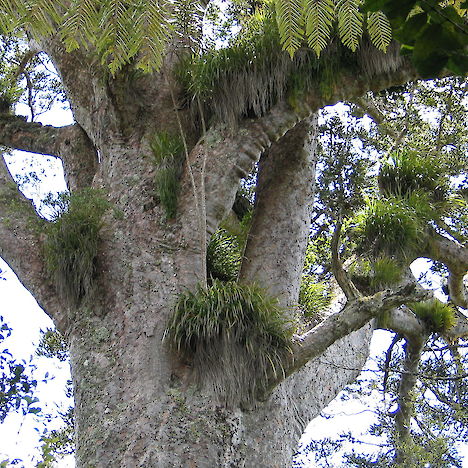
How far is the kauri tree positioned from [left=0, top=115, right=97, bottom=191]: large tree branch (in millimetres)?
16

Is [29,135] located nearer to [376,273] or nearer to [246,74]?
[246,74]

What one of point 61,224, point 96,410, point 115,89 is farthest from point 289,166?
point 96,410

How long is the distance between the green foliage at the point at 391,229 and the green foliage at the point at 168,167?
5.81 feet

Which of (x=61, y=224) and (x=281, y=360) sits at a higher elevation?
(x=61, y=224)

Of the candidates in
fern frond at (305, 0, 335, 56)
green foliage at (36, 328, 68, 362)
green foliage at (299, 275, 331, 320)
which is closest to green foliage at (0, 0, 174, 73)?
fern frond at (305, 0, 335, 56)

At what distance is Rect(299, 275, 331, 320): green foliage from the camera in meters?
5.57

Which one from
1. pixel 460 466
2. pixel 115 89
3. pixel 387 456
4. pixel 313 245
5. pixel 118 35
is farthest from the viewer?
pixel 313 245

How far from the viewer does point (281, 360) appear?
3865 millimetres

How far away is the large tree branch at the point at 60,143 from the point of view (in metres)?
5.25

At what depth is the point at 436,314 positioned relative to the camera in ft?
20.4

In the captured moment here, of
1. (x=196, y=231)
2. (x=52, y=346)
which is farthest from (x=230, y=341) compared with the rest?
(x=52, y=346)

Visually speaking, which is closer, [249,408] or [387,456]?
[249,408]

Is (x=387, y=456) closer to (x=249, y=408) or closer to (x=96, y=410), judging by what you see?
(x=249, y=408)

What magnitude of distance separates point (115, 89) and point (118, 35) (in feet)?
7.30
